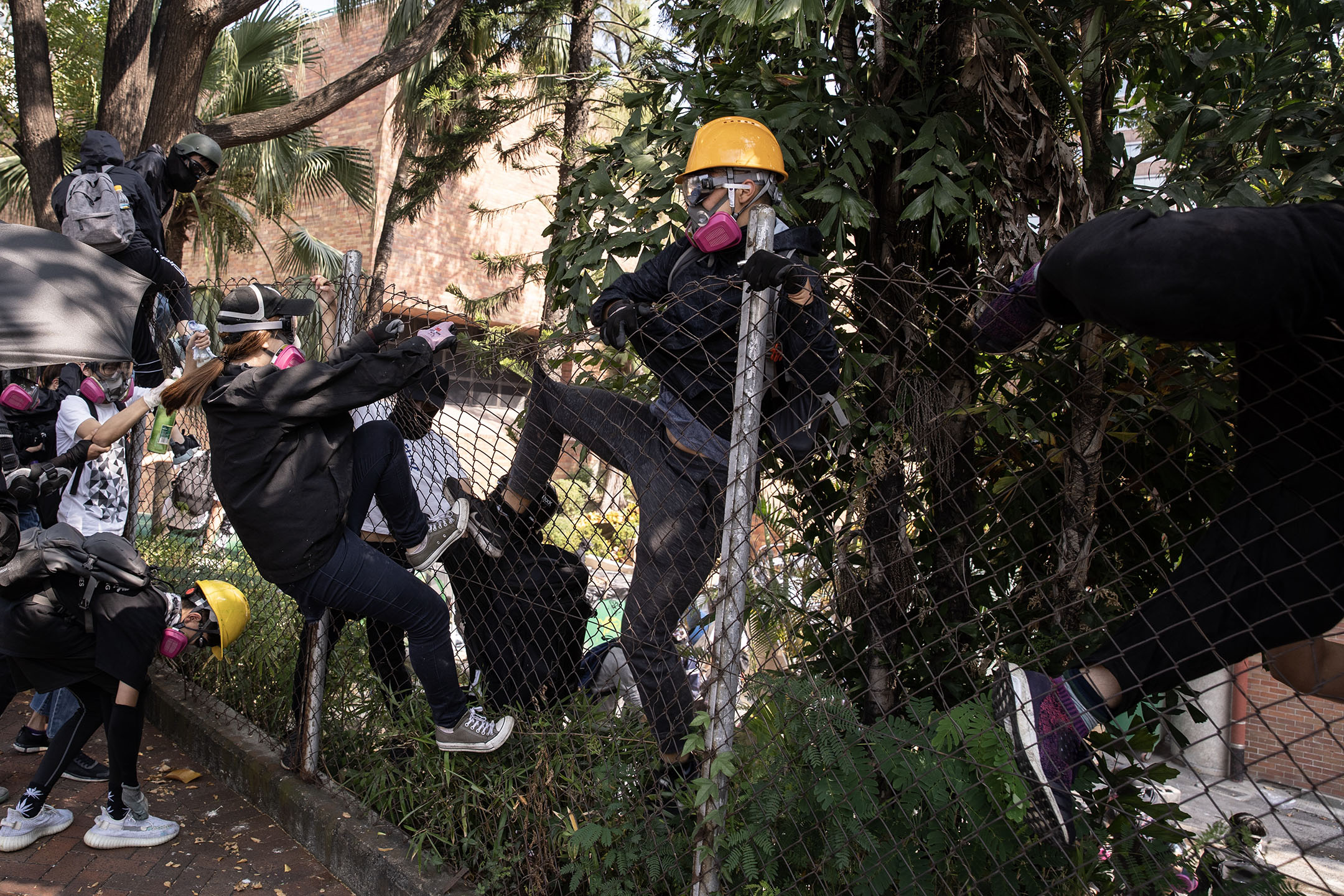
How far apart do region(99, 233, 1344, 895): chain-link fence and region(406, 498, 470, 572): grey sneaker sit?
17 centimetres

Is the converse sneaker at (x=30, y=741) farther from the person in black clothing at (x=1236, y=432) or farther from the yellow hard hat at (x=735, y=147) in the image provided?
the person in black clothing at (x=1236, y=432)

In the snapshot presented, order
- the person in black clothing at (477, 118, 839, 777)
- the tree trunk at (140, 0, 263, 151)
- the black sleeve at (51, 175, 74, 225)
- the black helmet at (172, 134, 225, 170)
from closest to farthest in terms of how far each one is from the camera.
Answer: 1. the person in black clothing at (477, 118, 839, 777)
2. the black sleeve at (51, 175, 74, 225)
3. the black helmet at (172, 134, 225, 170)
4. the tree trunk at (140, 0, 263, 151)

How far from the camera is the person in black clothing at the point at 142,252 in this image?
188 inches

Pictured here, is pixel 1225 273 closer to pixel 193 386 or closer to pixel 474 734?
pixel 474 734

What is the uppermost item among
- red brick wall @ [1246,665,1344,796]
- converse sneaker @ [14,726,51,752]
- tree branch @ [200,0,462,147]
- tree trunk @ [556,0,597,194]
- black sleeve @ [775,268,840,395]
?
tree trunk @ [556,0,597,194]

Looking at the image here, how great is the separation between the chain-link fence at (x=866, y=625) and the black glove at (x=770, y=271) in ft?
0.27

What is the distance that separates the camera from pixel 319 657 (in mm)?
3584

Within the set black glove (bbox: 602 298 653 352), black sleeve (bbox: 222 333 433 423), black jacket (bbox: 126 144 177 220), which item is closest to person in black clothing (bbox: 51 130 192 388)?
black jacket (bbox: 126 144 177 220)

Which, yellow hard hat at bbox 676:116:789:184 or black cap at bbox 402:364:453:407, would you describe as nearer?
yellow hard hat at bbox 676:116:789:184

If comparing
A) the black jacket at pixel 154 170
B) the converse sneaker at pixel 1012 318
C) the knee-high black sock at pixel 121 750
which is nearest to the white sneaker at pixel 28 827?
the knee-high black sock at pixel 121 750

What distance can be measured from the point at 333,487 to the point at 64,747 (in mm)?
1711

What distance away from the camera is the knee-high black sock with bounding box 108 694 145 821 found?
3535 mm

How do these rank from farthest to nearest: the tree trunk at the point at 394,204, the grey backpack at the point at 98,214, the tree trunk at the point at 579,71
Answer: the tree trunk at the point at 394,204 → the tree trunk at the point at 579,71 → the grey backpack at the point at 98,214

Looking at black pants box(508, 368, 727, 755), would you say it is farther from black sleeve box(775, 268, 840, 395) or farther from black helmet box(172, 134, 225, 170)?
black helmet box(172, 134, 225, 170)
